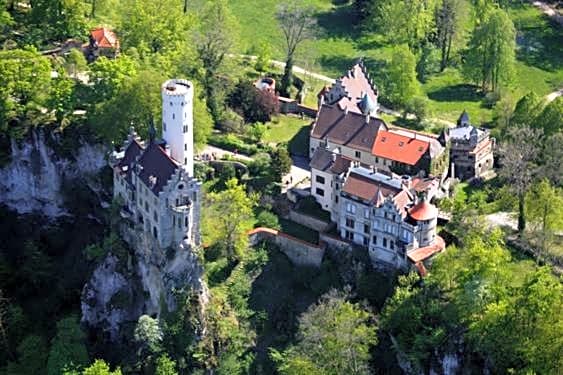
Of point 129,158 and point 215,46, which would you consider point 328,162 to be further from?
point 215,46

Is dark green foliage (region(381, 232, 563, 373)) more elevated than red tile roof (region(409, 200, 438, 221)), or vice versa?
red tile roof (region(409, 200, 438, 221))

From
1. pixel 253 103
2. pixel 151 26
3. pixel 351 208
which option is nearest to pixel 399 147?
pixel 351 208

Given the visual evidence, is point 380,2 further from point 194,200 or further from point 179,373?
point 179,373

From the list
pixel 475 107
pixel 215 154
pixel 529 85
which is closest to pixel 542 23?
pixel 529 85

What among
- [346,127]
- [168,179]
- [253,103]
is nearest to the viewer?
[168,179]

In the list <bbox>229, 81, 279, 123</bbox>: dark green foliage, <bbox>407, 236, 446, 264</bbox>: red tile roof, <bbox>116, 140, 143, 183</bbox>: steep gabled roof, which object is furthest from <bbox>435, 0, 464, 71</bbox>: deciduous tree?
<bbox>116, 140, 143, 183</bbox>: steep gabled roof

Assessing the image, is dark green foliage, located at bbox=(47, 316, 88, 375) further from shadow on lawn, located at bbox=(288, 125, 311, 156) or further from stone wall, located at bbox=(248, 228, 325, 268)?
shadow on lawn, located at bbox=(288, 125, 311, 156)
